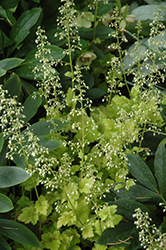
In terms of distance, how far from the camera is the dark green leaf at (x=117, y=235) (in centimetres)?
74

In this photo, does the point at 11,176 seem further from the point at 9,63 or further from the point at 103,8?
the point at 103,8

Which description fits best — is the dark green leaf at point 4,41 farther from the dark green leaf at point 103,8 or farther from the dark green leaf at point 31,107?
the dark green leaf at point 103,8

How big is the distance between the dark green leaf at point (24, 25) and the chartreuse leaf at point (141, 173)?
27.8 inches

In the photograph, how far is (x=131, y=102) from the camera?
1175mm

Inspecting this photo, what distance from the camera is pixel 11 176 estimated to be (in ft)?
2.63

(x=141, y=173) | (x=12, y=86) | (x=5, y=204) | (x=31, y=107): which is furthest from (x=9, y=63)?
(x=141, y=173)

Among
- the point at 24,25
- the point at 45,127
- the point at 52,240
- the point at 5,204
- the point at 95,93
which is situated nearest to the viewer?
the point at 5,204

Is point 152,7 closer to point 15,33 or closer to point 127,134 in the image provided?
point 15,33

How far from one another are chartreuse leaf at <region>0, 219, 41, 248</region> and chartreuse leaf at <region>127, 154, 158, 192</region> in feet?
1.23

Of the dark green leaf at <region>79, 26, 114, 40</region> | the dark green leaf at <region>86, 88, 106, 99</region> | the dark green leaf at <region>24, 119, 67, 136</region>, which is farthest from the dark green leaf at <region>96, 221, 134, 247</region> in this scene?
the dark green leaf at <region>79, 26, 114, 40</region>

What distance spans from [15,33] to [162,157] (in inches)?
32.7

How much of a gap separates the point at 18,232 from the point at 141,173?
0.43 meters

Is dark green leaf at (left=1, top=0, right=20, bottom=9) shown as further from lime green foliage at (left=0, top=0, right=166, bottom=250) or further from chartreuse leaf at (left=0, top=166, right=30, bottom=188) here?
chartreuse leaf at (left=0, top=166, right=30, bottom=188)

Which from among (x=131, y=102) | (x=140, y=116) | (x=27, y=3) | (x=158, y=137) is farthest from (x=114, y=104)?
(x=27, y=3)
